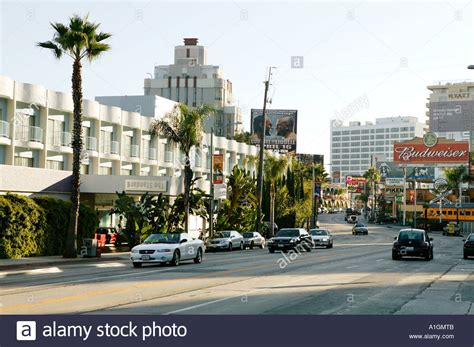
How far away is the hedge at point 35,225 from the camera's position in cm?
3316

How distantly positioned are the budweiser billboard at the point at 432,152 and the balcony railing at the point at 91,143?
343 ft

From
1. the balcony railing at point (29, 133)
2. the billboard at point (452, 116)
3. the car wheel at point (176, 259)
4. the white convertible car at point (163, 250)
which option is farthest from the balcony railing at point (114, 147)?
the billboard at point (452, 116)

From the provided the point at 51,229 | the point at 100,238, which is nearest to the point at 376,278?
the point at 51,229

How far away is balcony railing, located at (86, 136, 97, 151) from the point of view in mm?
56750

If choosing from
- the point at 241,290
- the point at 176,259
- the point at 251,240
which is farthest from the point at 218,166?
the point at 241,290

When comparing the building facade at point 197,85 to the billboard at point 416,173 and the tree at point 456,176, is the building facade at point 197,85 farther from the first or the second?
the tree at point 456,176

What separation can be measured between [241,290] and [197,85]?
134350 millimetres

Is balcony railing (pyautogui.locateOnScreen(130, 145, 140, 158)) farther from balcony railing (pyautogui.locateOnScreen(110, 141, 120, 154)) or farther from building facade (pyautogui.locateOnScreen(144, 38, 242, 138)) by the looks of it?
A: building facade (pyautogui.locateOnScreen(144, 38, 242, 138))

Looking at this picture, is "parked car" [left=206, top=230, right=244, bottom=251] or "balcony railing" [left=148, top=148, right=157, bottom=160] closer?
"parked car" [left=206, top=230, right=244, bottom=251]

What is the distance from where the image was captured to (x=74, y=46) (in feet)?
114

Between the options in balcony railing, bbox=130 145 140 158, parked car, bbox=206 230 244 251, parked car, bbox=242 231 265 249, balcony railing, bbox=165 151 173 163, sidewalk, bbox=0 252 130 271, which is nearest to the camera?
sidewalk, bbox=0 252 130 271

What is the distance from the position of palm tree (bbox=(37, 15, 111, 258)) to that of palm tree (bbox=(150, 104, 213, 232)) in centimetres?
1207

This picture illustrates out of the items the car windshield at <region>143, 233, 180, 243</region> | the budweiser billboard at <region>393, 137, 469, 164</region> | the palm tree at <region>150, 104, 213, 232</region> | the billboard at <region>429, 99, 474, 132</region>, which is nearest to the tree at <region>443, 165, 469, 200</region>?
the budweiser billboard at <region>393, 137, 469, 164</region>

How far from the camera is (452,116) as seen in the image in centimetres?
18025
